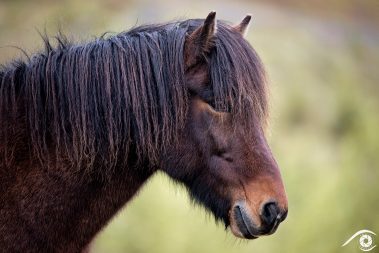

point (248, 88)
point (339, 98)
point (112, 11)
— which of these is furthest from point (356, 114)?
point (248, 88)

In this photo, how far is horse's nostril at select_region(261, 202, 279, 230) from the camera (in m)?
3.17

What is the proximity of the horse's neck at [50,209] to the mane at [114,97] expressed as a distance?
10 cm

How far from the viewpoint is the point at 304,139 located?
34.7 feet

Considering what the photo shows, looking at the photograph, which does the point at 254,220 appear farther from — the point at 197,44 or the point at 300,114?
the point at 300,114

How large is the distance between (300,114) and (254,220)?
7.82 meters

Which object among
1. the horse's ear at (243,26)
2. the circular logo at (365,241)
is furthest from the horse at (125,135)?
the circular logo at (365,241)

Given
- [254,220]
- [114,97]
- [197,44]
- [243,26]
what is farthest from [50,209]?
[243,26]

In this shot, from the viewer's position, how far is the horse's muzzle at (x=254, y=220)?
125 inches

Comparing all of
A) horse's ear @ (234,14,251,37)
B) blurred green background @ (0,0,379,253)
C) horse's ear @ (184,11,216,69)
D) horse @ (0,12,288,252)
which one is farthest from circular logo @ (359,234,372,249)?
horse's ear @ (184,11,216,69)

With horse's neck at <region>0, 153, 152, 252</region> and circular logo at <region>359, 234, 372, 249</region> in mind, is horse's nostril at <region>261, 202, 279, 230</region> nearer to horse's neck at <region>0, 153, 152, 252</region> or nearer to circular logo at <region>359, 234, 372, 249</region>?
horse's neck at <region>0, 153, 152, 252</region>

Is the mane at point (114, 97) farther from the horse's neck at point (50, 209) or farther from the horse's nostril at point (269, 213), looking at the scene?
the horse's nostril at point (269, 213)

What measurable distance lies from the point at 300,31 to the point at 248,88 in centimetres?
871

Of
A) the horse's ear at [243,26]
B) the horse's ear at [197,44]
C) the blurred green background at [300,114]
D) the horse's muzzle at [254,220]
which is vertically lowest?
the blurred green background at [300,114]

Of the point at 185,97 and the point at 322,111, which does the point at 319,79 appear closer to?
the point at 322,111
